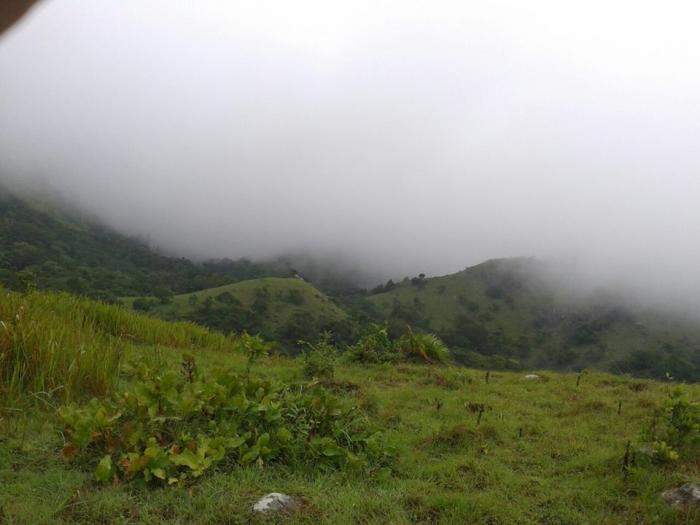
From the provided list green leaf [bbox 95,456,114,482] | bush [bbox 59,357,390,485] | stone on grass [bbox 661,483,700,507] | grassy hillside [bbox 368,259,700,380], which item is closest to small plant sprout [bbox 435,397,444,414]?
bush [bbox 59,357,390,485]

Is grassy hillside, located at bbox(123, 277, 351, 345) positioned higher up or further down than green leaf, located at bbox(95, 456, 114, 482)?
further down

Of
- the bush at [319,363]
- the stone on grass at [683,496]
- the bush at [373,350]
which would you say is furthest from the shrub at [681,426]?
the bush at [373,350]

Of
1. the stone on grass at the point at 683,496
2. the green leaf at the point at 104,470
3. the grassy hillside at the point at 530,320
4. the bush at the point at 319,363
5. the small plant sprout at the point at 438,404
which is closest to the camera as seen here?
the green leaf at the point at 104,470

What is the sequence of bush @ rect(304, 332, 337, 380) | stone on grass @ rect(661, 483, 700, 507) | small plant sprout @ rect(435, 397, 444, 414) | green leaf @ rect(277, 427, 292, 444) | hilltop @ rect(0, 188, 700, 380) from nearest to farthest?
stone on grass @ rect(661, 483, 700, 507) → green leaf @ rect(277, 427, 292, 444) → small plant sprout @ rect(435, 397, 444, 414) → bush @ rect(304, 332, 337, 380) → hilltop @ rect(0, 188, 700, 380)

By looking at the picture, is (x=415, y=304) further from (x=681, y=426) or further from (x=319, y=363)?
(x=681, y=426)

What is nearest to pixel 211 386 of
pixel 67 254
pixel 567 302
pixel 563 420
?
pixel 563 420

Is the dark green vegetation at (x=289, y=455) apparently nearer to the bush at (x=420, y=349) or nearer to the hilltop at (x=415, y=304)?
the bush at (x=420, y=349)

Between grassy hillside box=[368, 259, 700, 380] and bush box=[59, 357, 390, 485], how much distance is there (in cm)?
7442

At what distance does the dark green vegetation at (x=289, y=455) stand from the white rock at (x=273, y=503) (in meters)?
0.07

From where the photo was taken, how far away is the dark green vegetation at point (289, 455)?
377 cm

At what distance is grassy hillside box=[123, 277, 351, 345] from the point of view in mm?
66625

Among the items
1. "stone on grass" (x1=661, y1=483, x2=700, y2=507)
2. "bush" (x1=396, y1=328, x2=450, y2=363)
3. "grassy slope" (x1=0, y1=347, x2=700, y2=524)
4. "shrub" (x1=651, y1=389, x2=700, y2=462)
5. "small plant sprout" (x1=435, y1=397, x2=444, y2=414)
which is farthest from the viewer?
"bush" (x1=396, y1=328, x2=450, y2=363)

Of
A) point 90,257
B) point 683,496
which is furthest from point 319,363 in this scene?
point 90,257

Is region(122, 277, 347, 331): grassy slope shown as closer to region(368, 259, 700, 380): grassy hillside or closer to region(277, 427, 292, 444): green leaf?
region(368, 259, 700, 380): grassy hillside
